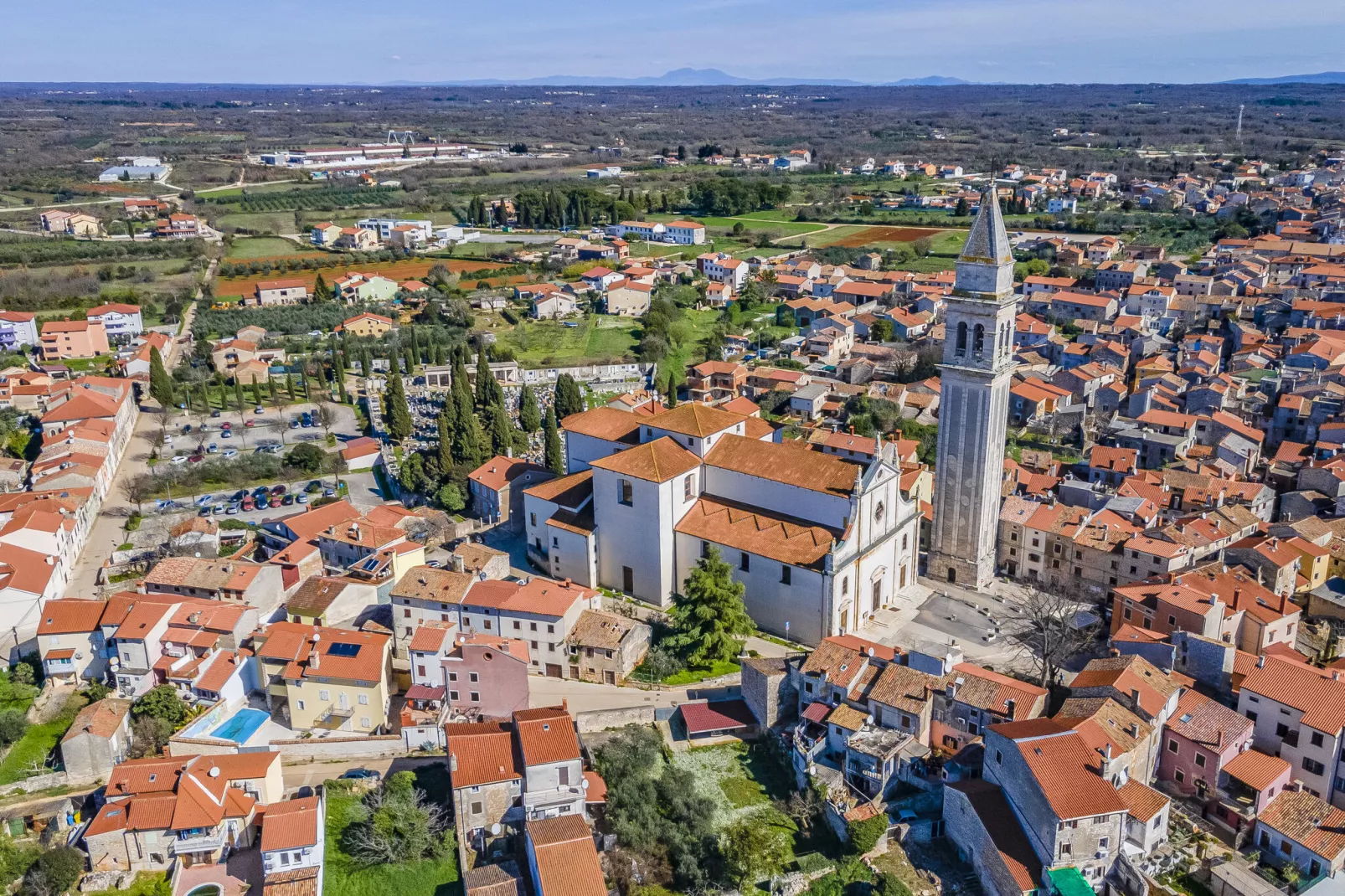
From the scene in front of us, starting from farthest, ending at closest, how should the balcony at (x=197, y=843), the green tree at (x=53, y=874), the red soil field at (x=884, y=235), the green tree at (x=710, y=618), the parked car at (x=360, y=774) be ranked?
the red soil field at (x=884, y=235)
the green tree at (x=710, y=618)
the parked car at (x=360, y=774)
the balcony at (x=197, y=843)
the green tree at (x=53, y=874)

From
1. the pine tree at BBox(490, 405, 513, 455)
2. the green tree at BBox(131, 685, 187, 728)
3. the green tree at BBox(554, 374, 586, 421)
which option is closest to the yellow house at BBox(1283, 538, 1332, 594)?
the pine tree at BBox(490, 405, 513, 455)

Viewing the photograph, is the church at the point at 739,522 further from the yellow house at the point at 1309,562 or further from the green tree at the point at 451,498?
the yellow house at the point at 1309,562

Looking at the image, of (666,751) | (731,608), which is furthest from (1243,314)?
(666,751)

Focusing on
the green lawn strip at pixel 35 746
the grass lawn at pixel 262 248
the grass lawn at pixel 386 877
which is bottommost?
the grass lawn at pixel 386 877

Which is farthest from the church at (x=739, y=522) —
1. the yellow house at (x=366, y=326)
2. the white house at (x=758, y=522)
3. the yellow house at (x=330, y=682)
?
the yellow house at (x=366, y=326)

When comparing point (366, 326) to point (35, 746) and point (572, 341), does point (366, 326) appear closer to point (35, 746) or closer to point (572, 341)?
point (572, 341)

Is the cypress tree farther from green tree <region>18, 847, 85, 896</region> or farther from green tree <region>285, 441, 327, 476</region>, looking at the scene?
green tree <region>18, 847, 85, 896</region>

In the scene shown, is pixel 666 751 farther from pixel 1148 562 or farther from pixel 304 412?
pixel 304 412
